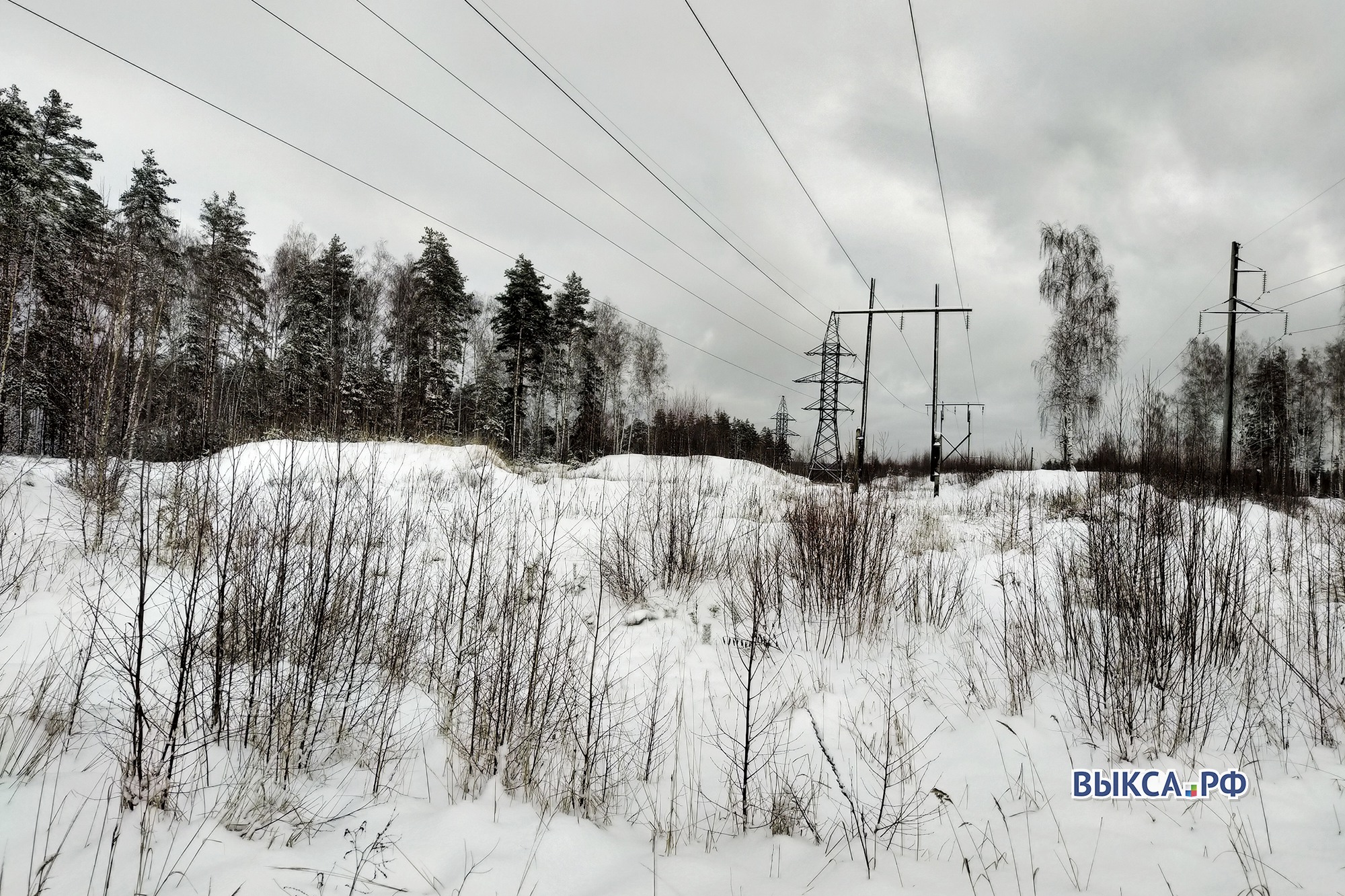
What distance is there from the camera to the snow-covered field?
6.21ft

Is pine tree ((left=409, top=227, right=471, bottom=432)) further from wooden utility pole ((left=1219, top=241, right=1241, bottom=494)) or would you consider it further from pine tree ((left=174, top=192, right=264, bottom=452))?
wooden utility pole ((left=1219, top=241, right=1241, bottom=494))

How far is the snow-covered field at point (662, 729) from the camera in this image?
1894 millimetres

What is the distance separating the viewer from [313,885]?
5.53 ft

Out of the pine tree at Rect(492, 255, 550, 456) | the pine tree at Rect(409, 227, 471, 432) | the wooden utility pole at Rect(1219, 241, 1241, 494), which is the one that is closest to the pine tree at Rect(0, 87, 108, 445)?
the pine tree at Rect(409, 227, 471, 432)

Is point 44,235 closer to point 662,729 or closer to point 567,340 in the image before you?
point 567,340

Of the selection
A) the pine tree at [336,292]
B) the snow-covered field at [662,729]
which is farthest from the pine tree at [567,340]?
the snow-covered field at [662,729]

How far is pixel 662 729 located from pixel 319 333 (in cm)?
2673

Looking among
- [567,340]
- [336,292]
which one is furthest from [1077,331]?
[336,292]

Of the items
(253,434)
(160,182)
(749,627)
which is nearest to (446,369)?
(253,434)

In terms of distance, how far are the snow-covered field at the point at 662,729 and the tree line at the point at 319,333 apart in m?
5.15

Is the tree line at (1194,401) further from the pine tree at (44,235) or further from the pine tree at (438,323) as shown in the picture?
the pine tree at (438,323)

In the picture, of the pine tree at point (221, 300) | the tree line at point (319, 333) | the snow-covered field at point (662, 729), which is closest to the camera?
the snow-covered field at point (662, 729)

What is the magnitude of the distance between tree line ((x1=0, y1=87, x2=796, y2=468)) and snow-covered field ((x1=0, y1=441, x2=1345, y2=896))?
16.9ft

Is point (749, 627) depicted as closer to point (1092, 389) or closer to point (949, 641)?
point (949, 641)
